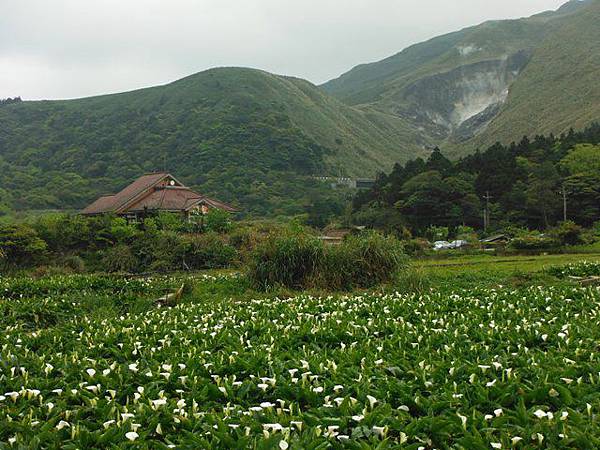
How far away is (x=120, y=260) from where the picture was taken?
79.5 ft

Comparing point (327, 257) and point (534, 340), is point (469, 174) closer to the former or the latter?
point (327, 257)

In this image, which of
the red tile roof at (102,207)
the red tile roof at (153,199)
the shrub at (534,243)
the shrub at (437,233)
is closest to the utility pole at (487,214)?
the shrub at (437,233)

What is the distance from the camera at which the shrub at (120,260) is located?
24.1 metres

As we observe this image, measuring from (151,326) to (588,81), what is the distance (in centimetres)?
11530

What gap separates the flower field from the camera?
395cm

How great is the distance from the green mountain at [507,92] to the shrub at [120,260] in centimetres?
8000

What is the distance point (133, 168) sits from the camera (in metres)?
92.4

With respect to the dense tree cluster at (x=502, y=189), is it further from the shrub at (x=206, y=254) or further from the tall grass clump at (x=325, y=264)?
the tall grass clump at (x=325, y=264)

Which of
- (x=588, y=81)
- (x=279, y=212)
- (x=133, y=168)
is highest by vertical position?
(x=588, y=81)

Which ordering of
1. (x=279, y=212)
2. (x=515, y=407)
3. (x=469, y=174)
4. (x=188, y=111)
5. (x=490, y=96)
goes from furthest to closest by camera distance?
(x=490, y=96)
(x=188, y=111)
(x=279, y=212)
(x=469, y=174)
(x=515, y=407)

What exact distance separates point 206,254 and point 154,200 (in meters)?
24.3

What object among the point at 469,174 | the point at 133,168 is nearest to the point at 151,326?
the point at 469,174

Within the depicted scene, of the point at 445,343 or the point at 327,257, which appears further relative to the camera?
the point at 327,257

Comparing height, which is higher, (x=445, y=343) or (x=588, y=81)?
(x=588, y=81)
